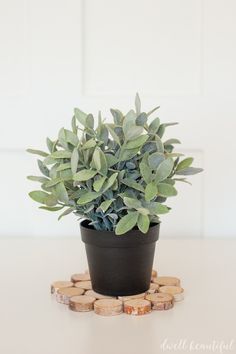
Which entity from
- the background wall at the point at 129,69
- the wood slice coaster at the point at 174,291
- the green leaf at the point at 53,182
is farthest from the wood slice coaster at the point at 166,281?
the background wall at the point at 129,69

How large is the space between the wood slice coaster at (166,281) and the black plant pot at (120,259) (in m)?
0.05

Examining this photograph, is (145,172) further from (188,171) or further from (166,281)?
(166,281)

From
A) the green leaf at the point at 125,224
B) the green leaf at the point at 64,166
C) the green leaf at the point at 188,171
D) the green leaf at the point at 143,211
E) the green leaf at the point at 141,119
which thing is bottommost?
the green leaf at the point at 125,224

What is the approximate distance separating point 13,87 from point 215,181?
1.71 feet

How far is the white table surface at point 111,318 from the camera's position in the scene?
60 centimetres

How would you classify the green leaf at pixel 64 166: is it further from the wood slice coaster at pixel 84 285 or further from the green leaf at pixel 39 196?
the wood slice coaster at pixel 84 285

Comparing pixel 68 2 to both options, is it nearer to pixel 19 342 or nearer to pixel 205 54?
pixel 205 54

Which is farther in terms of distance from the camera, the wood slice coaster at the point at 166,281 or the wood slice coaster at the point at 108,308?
the wood slice coaster at the point at 166,281

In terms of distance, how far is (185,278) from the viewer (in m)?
0.85

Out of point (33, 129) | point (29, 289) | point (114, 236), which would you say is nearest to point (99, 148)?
point (114, 236)

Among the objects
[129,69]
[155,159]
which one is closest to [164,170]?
[155,159]

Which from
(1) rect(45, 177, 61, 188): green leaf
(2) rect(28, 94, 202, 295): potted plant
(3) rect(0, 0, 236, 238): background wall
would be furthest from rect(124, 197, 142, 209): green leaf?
(3) rect(0, 0, 236, 238): background wall

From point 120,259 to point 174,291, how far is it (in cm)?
10

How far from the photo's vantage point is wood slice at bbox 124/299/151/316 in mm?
694
